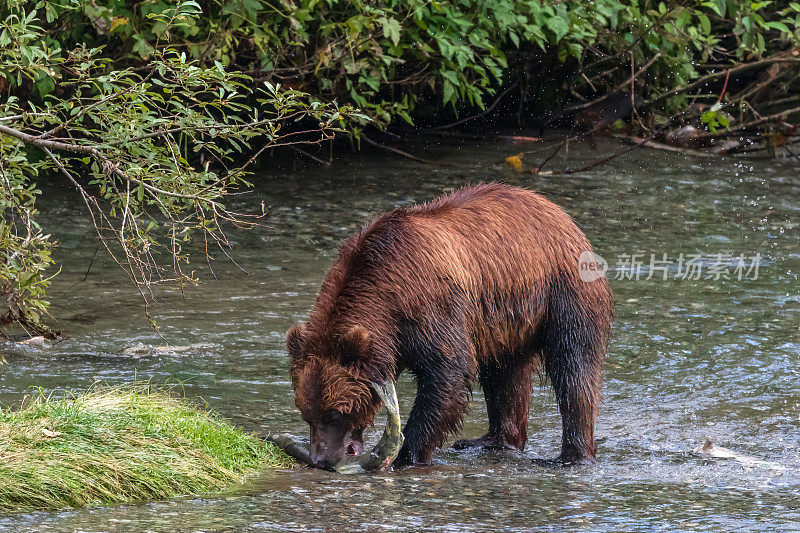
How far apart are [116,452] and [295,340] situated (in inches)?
40.7

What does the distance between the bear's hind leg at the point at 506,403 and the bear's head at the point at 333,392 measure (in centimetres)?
102

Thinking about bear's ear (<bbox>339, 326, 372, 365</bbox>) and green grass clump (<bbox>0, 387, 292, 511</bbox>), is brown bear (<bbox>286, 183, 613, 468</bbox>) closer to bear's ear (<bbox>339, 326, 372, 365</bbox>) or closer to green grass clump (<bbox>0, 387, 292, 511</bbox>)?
bear's ear (<bbox>339, 326, 372, 365</bbox>)

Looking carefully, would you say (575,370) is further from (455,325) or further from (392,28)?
(392,28)

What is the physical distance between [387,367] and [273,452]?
79cm

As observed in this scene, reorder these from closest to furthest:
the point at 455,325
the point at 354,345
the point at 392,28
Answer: the point at 354,345 → the point at 455,325 → the point at 392,28

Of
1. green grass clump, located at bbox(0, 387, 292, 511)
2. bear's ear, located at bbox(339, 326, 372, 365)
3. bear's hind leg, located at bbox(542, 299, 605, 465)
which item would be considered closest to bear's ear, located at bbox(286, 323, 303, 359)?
bear's ear, located at bbox(339, 326, 372, 365)

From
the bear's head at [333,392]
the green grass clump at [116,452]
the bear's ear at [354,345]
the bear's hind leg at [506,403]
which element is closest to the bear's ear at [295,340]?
the bear's head at [333,392]

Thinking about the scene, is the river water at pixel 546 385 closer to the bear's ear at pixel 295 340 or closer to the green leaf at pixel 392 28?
the bear's ear at pixel 295 340

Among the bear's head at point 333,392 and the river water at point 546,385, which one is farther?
the bear's head at point 333,392

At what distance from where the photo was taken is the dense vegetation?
23.5ft

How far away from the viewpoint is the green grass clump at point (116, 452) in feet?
16.9

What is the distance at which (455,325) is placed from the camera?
6102 millimetres

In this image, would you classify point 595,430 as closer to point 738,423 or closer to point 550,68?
point 738,423

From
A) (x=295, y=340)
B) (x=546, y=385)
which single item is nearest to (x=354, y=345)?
(x=295, y=340)
